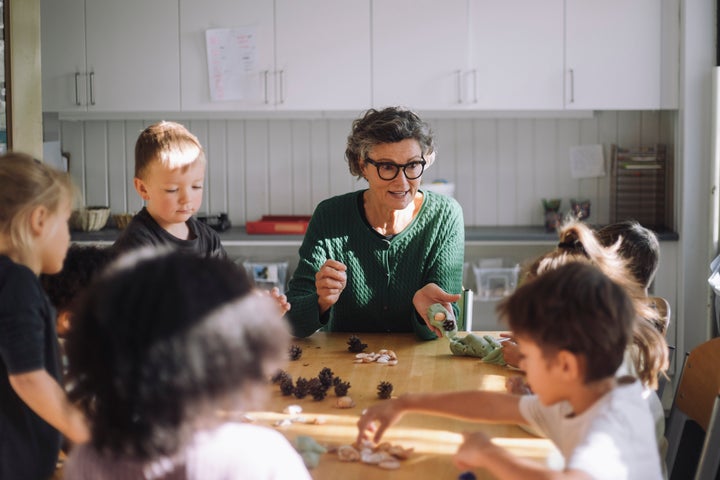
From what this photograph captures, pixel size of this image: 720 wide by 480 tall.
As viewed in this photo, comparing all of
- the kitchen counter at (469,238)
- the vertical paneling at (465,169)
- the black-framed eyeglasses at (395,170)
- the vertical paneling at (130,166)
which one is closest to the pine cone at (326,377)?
the black-framed eyeglasses at (395,170)

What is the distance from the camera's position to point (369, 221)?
117 inches

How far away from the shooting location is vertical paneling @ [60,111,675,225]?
4875mm

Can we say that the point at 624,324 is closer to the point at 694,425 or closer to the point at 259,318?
the point at 259,318

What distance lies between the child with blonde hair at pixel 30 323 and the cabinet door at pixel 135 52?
2.89 metres

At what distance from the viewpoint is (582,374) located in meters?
1.42

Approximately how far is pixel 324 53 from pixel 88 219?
56.5 inches

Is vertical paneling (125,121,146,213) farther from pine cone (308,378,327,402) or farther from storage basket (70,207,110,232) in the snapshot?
pine cone (308,378,327,402)

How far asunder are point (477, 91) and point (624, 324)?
3210mm

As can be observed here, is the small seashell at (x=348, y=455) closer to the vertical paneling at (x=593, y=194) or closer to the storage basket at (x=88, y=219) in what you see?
the storage basket at (x=88, y=219)

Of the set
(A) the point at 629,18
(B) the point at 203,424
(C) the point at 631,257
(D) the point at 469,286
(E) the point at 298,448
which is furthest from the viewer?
(D) the point at 469,286

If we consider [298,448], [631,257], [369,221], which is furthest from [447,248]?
[298,448]

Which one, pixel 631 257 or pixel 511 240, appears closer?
pixel 631 257

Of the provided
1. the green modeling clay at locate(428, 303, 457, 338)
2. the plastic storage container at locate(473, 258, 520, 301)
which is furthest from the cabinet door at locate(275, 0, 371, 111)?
the green modeling clay at locate(428, 303, 457, 338)

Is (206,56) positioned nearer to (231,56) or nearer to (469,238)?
(231,56)
